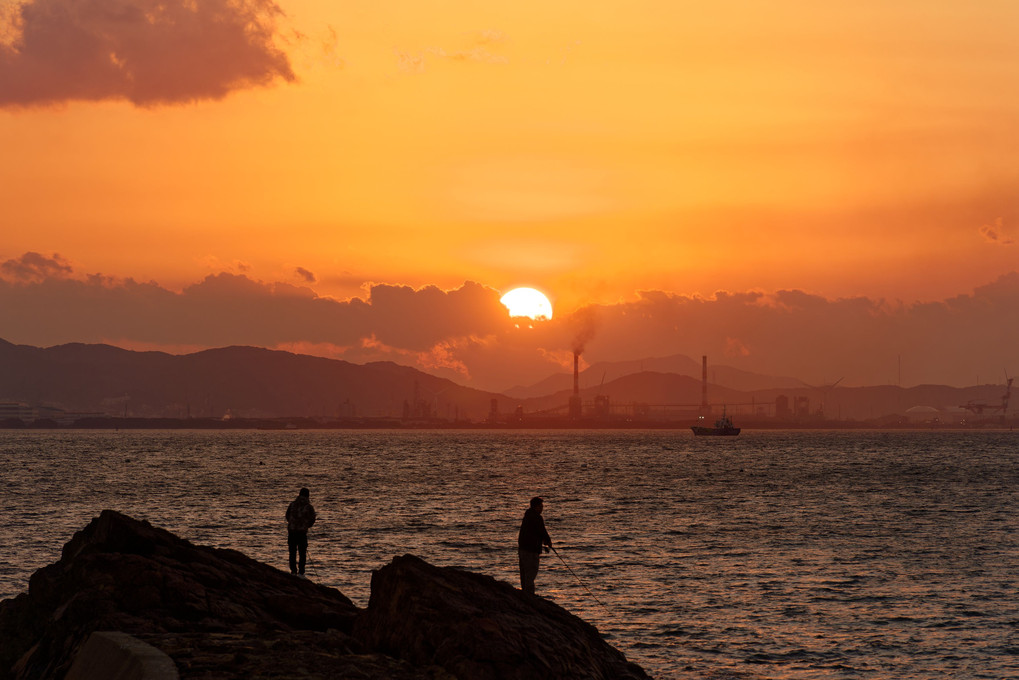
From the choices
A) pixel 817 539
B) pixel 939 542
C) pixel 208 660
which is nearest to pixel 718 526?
pixel 817 539

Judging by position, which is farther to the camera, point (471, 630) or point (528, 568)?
point (528, 568)

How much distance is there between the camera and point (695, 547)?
47.8 meters

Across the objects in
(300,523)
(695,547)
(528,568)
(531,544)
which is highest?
(531,544)

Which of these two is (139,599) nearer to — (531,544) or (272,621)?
(272,621)

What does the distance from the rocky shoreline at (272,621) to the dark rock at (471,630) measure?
22 millimetres

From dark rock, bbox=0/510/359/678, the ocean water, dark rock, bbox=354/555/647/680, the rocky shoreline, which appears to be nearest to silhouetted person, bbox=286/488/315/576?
the ocean water

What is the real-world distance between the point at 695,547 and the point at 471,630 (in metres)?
33.4

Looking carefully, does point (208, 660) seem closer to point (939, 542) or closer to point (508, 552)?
point (508, 552)

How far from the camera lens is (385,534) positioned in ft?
170

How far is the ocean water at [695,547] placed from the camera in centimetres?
2786

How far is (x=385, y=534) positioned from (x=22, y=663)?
33516 mm

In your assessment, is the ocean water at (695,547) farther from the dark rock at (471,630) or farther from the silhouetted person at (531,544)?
the dark rock at (471,630)

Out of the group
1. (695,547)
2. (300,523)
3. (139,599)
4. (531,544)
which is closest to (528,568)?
(531,544)

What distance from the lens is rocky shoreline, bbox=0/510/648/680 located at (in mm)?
15344
